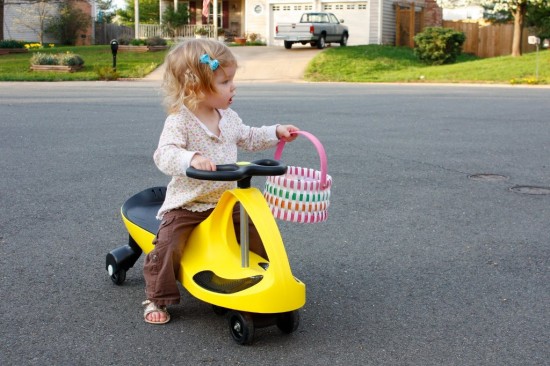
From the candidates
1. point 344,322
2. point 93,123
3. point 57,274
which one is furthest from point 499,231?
point 93,123

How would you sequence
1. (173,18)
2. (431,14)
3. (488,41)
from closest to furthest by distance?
(488,41), (173,18), (431,14)

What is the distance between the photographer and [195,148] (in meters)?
3.79

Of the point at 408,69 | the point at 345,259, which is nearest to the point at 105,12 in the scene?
the point at 408,69

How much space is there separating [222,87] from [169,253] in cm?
82

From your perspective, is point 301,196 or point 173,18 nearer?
point 301,196

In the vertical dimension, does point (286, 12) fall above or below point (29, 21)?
above

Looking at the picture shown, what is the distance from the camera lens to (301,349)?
11.2 feet

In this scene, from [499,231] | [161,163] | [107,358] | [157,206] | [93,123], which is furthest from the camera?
[93,123]

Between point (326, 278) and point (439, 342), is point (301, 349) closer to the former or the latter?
point (439, 342)

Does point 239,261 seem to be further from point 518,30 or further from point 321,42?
point 321,42

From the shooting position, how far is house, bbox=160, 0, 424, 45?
136 ft

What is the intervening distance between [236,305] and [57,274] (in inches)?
57.4

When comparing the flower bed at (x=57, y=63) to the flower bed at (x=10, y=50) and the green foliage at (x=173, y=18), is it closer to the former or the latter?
the flower bed at (x=10, y=50)

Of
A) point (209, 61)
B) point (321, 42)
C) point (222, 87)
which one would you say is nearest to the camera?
point (209, 61)
